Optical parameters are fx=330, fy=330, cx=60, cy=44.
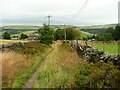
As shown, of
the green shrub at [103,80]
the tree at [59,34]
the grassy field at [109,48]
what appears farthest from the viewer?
the tree at [59,34]

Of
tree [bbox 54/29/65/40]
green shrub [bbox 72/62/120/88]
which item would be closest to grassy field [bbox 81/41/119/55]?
green shrub [bbox 72/62/120/88]

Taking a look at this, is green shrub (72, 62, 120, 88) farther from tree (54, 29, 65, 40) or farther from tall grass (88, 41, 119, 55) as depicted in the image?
tree (54, 29, 65, 40)

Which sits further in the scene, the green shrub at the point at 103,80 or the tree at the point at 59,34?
the tree at the point at 59,34

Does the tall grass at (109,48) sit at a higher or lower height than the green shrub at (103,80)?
lower

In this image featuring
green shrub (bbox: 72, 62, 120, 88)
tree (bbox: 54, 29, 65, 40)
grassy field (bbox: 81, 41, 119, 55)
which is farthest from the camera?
tree (bbox: 54, 29, 65, 40)

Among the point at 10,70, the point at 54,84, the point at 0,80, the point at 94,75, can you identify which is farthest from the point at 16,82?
the point at 94,75

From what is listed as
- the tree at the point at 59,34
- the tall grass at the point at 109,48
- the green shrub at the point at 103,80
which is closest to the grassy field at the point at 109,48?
the tall grass at the point at 109,48

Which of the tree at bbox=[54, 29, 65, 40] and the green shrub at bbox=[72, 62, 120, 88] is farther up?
the green shrub at bbox=[72, 62, 120, 88]

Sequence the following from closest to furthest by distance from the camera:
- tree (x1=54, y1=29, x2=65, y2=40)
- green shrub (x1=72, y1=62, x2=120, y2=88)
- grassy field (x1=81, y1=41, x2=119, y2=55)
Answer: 1. green shrub (x1=72, y1=62, x2=120, y2=88)
2. grassy field (x1=81, y1=41, x2=119, y2=55)
3. tree (x1=54, y1=29, x2=65, y2=40)

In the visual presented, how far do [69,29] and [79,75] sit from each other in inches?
4267

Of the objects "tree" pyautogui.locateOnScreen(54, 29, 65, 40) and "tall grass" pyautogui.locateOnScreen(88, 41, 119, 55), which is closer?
"tall grass" pyautogui.locateOnScreen(88, 41, 119, 55)

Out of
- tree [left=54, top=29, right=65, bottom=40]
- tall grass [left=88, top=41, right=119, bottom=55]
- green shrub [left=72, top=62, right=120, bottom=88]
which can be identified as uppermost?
green shrub [left=72, top=62, right=120, bottom=88]

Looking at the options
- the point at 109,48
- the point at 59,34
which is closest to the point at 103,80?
the point at 109,48

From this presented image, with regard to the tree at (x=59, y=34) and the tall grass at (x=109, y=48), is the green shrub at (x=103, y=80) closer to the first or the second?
the tall grass at (x=109, y=48)
